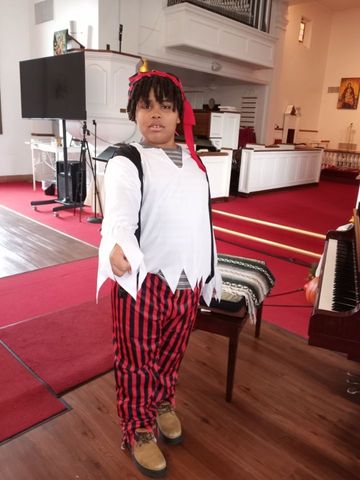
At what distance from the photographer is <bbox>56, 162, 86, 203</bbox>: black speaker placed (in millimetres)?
5203

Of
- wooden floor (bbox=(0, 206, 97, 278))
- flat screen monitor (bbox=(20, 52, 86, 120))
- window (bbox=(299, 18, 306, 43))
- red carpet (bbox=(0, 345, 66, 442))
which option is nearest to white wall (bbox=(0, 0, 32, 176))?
flat screen monitor (bbox=(20, 52, 86, 120))

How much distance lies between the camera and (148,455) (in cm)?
130

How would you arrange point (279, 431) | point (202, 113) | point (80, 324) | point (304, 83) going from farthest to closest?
1. point (304, 83)
2. point (202, 113)
3. point (80, 324)
4. point (279, 431)

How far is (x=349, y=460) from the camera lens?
142 centimetres

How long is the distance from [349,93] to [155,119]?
11.5 m

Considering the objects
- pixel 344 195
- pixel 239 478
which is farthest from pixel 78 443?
pixel 344 195

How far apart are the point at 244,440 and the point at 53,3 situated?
278 inches

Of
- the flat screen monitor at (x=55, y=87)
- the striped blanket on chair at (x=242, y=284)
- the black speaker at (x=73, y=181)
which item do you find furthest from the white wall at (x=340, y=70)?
the striped blanket on chair at (x=242, y=284)

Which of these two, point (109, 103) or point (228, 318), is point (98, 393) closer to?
point (228, 318)

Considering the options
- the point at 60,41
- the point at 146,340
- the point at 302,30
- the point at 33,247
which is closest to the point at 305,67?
the point at 302,30

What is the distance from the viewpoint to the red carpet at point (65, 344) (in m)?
1.82

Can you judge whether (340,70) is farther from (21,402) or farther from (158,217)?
(21,402)

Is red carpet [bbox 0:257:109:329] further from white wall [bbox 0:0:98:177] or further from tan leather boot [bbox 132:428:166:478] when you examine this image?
white wall [bbox 0:0:98:177]

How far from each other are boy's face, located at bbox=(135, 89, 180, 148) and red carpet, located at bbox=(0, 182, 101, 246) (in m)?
2.84
